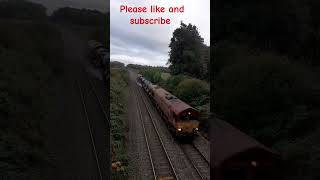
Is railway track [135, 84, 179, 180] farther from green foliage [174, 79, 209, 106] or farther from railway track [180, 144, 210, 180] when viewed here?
green foliage [174, 79, 209, 106]

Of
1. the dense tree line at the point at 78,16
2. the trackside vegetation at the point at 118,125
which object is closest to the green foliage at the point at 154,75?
the trackside vegetation at the point at 118,125

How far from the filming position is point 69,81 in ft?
56.8

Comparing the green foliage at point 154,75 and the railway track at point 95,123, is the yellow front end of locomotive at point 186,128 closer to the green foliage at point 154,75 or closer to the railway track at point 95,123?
the railway track at point 95,123

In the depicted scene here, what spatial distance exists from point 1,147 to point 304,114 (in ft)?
37.4

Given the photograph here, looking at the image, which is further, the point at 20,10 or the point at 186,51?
the point at 20,10

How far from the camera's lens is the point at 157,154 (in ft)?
43.5

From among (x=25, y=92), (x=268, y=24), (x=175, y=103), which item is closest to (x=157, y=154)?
(x=175, y=103)

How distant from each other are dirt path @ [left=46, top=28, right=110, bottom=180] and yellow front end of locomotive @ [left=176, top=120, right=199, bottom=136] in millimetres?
3019

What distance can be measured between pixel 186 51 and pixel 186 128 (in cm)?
343

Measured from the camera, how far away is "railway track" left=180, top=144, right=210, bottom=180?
1207cm

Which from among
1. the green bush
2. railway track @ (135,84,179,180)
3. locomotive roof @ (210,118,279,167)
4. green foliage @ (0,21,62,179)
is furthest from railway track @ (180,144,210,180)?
green foliage @ (0,21,62,179)

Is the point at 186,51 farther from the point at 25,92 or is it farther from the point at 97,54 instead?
the point at 25,92

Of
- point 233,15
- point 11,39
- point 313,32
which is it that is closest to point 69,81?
point 11,39

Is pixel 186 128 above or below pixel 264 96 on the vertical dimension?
below
